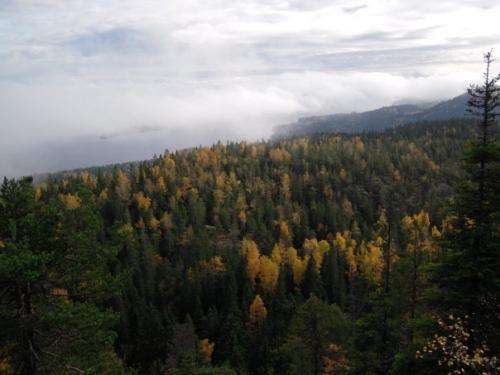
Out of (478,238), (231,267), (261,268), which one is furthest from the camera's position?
(261,268)

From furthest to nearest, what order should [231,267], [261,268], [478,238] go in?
1. [261,268]
2. [231,267]
3. [478,238]

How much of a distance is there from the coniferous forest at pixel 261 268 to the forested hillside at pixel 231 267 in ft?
0.35

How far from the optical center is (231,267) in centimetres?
8475

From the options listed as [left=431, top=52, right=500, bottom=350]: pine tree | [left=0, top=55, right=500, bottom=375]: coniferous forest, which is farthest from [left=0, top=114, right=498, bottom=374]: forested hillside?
[left=431, top=52, right=500, bottom=350]: pine tree

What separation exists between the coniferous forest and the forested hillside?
0.11 m

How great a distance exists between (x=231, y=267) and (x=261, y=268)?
8197 millimetres

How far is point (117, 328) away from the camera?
67.5 metres

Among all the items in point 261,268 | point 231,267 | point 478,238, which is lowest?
point 261,268

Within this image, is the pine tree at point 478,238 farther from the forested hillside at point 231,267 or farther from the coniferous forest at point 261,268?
the forested hillside at point 231,267

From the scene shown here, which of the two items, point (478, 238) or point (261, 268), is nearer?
point (478, 238)

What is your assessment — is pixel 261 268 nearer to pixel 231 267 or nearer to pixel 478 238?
pixel 231 267

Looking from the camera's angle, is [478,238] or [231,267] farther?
[231,267]

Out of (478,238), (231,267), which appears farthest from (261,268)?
(478,238)

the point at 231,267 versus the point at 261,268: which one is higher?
the point at 231,267
